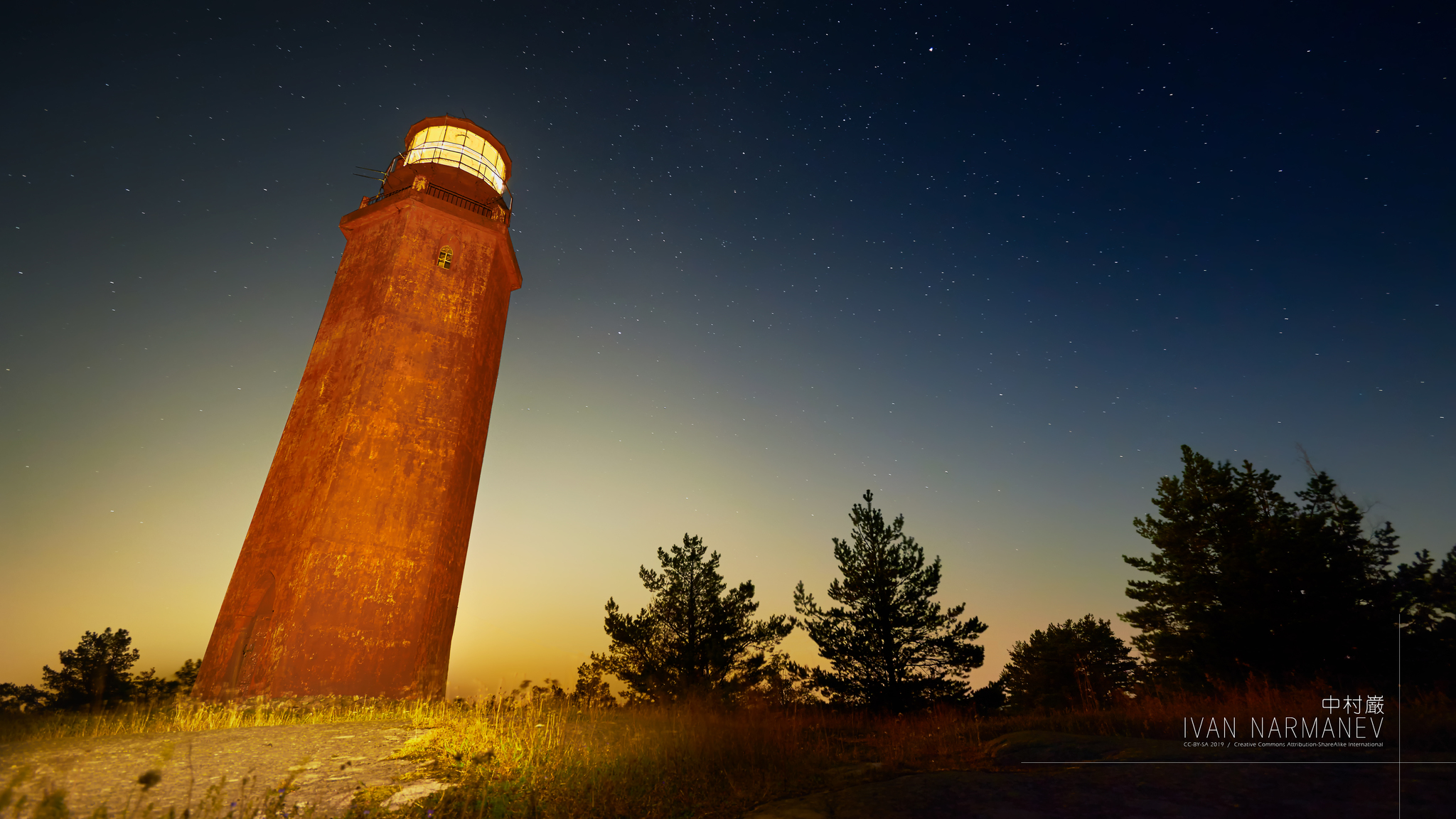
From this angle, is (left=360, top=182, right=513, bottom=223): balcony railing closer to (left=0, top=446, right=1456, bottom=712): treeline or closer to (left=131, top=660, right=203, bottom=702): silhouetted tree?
(left=0, top=446, right=1456, bottom=712): treeline

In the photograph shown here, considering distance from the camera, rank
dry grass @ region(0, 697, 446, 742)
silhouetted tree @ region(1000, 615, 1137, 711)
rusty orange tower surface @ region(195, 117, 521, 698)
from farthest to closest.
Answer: silhouetted tree @ region(1000, 615, 1137, 711) → rusty orange tower surface @ region(195, 117, 521, 698) → dry grass @ region(0, 697, 446, 742)

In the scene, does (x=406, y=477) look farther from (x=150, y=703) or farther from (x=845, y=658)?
(x=845, y=658)

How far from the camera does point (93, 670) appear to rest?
24.2 metres

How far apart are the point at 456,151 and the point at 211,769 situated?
16.7 metres

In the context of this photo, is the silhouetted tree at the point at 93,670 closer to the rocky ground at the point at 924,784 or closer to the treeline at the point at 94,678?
the treeline at the point at 94,678

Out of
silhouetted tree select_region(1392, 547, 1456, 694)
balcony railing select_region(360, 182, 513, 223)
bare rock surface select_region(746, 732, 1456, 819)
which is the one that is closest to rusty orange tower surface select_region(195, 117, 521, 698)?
balcony railing select_region(360, 182, 513, 223)

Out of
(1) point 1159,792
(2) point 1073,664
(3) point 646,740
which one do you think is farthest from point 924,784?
(2) point 1073,664

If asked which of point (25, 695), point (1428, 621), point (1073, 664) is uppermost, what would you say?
point (1428, 621)

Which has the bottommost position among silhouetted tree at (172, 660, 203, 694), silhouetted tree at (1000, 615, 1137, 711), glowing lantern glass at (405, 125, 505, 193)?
silhouetted tree at (172, 660, 203, 694)

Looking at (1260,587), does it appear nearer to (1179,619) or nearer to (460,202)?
(1179,619)

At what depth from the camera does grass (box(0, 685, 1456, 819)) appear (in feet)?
16.0

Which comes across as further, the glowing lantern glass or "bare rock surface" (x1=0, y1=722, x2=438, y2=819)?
the glowing lantern glass

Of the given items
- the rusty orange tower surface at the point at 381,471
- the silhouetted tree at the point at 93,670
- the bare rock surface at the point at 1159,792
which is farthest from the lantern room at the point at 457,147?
the silhouetted tree at the point at 93,670

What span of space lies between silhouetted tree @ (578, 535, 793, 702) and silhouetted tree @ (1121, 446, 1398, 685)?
546 inches
